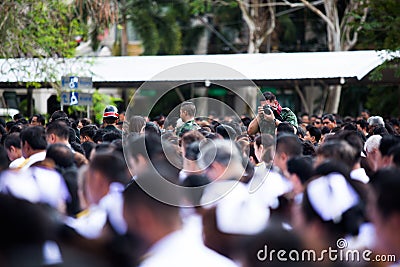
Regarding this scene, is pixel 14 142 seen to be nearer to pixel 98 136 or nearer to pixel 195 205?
pixel 98 136

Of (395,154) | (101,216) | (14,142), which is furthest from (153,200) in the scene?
(14,142)

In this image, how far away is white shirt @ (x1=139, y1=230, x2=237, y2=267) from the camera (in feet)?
13.0

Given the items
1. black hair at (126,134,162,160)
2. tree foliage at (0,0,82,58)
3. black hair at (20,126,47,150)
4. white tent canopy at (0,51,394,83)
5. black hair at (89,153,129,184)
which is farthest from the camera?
white tent canopy at (0,51,394,83)

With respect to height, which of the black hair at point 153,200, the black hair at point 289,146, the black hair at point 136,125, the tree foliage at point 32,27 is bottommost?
the black hair at point 136,125

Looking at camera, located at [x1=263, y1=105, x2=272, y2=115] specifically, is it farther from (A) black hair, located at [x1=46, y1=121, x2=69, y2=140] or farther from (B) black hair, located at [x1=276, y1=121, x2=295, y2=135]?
(A) black hair, located at [x1=46, y1=121, x2=69, y2=140]

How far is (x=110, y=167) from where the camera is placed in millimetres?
5402

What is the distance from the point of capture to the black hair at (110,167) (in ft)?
17.5

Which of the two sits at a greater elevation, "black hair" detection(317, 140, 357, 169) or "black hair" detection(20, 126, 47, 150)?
"black hair" detection(317, 140, 357, 169)

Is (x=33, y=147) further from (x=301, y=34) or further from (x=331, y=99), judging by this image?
(x=301, y=34)

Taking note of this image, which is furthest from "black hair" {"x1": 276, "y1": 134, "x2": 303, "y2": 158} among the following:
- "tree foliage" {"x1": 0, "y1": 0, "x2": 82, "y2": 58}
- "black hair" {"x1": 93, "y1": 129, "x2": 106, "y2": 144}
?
"tree foliage" {"x1": 0, "y1": 0, "x2": 82, "y2": 58}

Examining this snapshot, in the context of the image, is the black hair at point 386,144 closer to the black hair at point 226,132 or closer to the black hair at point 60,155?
the black hair at point 226,132

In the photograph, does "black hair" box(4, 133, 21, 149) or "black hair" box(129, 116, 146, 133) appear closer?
"black hair" box(4, 133, 21, 149)

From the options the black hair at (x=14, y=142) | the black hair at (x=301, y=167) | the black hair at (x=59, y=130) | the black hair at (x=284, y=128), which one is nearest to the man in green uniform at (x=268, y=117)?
the black hair at (x=284, y=128)

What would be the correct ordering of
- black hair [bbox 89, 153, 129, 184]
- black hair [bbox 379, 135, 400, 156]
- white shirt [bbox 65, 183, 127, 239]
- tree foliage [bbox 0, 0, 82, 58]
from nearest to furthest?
1. white shirt [bbox 65, 183, 127, 239]
2. black hair [bbox 89, 153, 129, 184]
3. black hair [bbox 379, 135, 400, 156]
4. tree foliage [bbox 0, 0, 82, 58]
